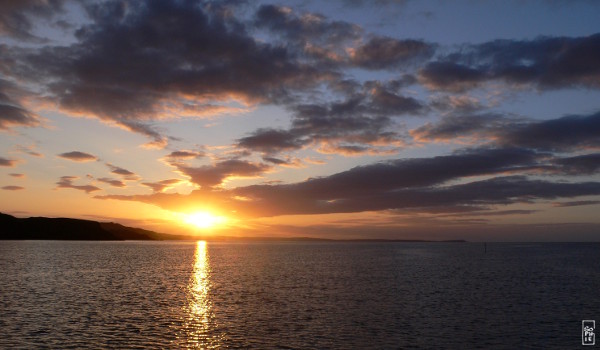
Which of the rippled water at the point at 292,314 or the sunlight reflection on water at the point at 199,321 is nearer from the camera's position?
the sunlight reflection on water at the point at 199,321

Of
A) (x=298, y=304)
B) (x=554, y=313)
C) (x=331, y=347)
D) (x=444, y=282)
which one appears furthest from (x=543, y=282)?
(x=331, y=347)

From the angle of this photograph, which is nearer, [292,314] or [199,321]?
[199,321]

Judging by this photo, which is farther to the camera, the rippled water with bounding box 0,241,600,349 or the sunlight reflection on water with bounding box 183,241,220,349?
the rippled water with bounding box 0,241,600,349

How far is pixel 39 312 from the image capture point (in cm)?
5578

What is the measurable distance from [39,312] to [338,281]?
58.7m

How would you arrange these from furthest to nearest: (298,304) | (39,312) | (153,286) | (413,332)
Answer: (153,286) → (298,304) → (39,312) → (413,332)

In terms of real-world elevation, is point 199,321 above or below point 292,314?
below

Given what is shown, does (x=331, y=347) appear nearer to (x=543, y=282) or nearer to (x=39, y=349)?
(x=39, y=349)

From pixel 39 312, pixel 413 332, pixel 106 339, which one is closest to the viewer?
pixel 106 339

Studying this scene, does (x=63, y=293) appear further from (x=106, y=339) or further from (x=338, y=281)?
(x=338, y=281)

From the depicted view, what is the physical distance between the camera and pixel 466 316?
56469 mm

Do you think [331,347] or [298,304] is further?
[298,304]

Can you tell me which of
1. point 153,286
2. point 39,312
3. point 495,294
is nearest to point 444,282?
point 495,294

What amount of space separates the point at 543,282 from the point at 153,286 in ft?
271
